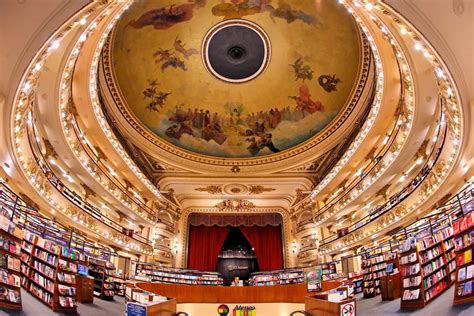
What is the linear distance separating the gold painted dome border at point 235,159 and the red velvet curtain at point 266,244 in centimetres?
606

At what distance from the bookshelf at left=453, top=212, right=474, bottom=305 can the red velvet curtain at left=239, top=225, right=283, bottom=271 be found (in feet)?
62.0

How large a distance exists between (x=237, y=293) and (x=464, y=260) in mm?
11302

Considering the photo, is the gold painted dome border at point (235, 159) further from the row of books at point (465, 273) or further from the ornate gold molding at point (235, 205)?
the row of books at point (465, 273)

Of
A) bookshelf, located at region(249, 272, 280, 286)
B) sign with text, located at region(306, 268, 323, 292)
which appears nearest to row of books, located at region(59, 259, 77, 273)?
sign with text, located at region(306, 268, 323, 292)

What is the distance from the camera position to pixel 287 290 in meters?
15.9

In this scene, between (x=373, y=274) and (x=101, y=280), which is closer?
(x=373, y=274)

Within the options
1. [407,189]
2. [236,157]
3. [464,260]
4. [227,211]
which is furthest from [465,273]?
[227,211]

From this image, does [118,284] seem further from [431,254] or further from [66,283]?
[431,254]

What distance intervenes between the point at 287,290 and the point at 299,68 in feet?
38.9

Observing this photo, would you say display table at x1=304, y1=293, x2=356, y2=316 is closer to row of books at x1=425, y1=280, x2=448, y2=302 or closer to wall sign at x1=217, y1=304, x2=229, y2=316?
row of books at x1=425, y1=280, x2=448, y2=302

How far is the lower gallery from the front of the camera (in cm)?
788

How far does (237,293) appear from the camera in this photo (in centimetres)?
1633

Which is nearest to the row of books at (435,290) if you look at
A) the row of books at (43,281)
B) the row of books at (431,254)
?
the row of books at (431,254)

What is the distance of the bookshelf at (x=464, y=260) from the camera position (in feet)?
20.9
